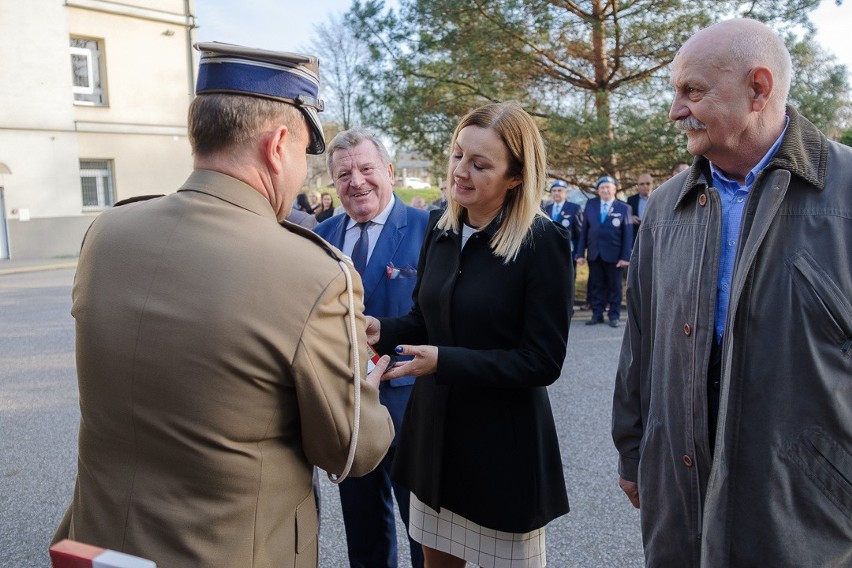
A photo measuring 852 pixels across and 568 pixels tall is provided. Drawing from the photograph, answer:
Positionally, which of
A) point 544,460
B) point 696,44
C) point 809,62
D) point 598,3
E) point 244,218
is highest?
point 598,3

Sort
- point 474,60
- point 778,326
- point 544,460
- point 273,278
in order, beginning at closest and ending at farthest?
point 273,278 < point 778,326 < point 544,460 < point 474,60

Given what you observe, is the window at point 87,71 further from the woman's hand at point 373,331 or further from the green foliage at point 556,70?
the woman's hand at point 373,331

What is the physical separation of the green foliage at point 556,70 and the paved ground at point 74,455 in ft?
8.72

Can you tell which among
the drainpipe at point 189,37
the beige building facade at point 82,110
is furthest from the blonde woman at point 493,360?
the drainpipe at point 189,37

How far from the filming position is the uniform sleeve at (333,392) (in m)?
1.37

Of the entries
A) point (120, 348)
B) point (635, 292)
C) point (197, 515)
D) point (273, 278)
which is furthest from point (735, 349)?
point (120, 348)

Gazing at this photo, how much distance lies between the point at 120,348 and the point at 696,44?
1642 mm

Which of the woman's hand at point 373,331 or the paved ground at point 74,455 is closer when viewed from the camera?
the woman's hand at point 373,331

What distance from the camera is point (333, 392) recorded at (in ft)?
4.64

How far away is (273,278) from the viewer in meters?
1.35

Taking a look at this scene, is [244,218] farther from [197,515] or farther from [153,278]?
[197,515]

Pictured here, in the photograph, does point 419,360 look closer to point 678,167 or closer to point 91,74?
point 678,167

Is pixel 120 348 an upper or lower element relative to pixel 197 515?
upper

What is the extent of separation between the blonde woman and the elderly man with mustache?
342 mm
